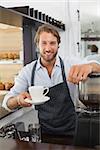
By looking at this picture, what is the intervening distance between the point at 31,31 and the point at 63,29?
282mm

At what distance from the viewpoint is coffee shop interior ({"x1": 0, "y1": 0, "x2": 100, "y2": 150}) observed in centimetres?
77

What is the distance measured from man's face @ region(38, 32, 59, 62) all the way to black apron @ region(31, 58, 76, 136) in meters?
0.07

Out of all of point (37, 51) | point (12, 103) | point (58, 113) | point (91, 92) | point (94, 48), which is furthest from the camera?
point (37, 51)

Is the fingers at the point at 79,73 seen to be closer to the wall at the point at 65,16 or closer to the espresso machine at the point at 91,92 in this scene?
the espresso machine at the point at 91,92

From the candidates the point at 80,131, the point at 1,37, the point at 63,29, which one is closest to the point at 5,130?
the point at 80,131

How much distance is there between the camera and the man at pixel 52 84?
1.18m

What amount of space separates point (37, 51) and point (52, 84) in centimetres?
52

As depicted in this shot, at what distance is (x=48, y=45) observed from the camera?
1.26 m

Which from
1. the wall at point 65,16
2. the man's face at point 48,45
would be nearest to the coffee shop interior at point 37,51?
the wall at point 65,16

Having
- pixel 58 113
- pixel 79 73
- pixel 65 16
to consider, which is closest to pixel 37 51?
pixel 65 16

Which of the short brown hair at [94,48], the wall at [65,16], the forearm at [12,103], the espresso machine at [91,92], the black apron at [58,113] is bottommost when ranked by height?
the black apron at [58,113]

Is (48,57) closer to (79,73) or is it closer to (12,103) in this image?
(12,103)

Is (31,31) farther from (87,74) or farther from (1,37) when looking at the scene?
(87,74)

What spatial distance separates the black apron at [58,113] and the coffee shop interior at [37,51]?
7 centimetres
